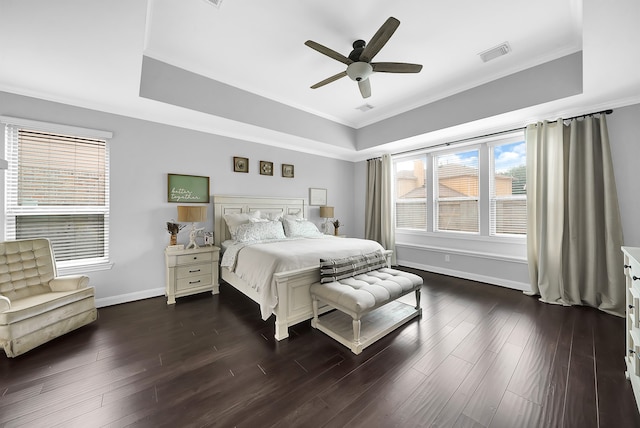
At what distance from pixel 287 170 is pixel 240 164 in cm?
95

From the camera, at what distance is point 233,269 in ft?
10.6

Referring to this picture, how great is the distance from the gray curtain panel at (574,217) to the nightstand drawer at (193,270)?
462cm

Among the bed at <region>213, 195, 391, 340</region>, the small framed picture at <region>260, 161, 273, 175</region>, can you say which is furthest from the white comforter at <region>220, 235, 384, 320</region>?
the small framed picture at <region>260, 161, 273, 175</region>

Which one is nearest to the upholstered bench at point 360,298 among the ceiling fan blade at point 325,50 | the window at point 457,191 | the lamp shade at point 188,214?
the lamp shade at point 188,214

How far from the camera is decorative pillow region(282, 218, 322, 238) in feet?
13.1

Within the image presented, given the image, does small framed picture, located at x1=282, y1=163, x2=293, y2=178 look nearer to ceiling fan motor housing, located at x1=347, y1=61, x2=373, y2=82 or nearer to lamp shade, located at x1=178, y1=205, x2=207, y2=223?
lamp shade, located at x1=178, y1=205, x2=207, y2=223

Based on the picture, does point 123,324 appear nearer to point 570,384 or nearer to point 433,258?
point 570,384

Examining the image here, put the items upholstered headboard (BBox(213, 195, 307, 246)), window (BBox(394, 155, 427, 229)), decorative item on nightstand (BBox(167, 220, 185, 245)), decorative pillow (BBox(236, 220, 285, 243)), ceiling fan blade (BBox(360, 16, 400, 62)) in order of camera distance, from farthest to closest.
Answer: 1. window (BBox(394, 155, 427, 229))
2. upholstered headboard (BBox(213, 195, 307, 246))
3. decorative pillow (BBox(236, 220, 285, 243))
4. decorative item on nightstand (BBox(167, 220, 185, 245))
5. ceiling fan blade (BBox(360, 16, 400, 62))

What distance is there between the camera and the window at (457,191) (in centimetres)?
425

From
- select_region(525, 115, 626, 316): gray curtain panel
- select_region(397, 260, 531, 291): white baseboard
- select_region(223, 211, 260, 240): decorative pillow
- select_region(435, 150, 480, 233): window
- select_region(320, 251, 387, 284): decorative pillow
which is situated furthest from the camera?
select_region(435, 150, 480, 233): window

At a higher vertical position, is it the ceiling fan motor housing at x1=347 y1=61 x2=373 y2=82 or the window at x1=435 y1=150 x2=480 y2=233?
the ceiling fan motor housing at x1=347 y1=61 x2=373 y2=82

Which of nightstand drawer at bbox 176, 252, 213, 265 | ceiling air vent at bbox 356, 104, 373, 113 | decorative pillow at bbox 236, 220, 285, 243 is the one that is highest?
ceiling air vent at bbox 356, 104, 373, 113

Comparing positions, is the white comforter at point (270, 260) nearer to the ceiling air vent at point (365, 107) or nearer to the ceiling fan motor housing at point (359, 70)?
the ceiling fan motor housing at point (359, 70)

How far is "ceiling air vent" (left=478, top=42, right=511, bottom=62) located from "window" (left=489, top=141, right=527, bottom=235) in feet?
5.03
